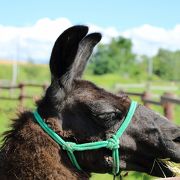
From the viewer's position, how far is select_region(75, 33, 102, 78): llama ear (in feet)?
11.1

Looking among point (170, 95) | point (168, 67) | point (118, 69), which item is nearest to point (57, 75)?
point (170, 95)

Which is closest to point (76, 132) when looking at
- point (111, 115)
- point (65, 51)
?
point (111, 115)

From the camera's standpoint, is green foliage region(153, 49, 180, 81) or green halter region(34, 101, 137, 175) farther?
green foliage region(153, 49, 180, 81)

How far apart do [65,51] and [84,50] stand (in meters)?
0.38

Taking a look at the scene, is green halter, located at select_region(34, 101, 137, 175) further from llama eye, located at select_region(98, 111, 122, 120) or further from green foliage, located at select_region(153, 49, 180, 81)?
green foliage, located at select_region(153, 49, 180, 81)

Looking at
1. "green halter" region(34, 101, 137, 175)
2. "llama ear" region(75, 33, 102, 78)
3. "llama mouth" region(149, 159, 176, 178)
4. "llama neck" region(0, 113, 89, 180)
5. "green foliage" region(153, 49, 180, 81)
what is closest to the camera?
"llama neck" region(0, 113, 89, 180)

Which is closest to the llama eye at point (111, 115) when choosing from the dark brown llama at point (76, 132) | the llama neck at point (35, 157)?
the dark brown llama at point (76, 132)

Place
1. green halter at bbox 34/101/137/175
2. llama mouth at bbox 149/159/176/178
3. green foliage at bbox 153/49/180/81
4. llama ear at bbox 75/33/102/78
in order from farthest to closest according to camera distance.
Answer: green foliage at bbox 153/49/180/81 → llama ear at bbox 75/33/102/78 → llama mouth at bbox 149/159/176/178 → green halter at bbox 34/101/137/175

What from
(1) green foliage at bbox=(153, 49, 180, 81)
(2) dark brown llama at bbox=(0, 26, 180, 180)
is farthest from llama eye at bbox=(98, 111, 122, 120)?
(1) green foliage at bbox=(153, 49, 180, 81)

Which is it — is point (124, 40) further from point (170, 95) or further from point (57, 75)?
point (57, 75)

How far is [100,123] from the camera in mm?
3158

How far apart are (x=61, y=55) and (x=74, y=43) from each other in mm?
128

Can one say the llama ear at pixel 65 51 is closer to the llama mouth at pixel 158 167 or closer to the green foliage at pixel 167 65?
the llama mouth at pixel 158 167

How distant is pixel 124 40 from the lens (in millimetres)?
83938
